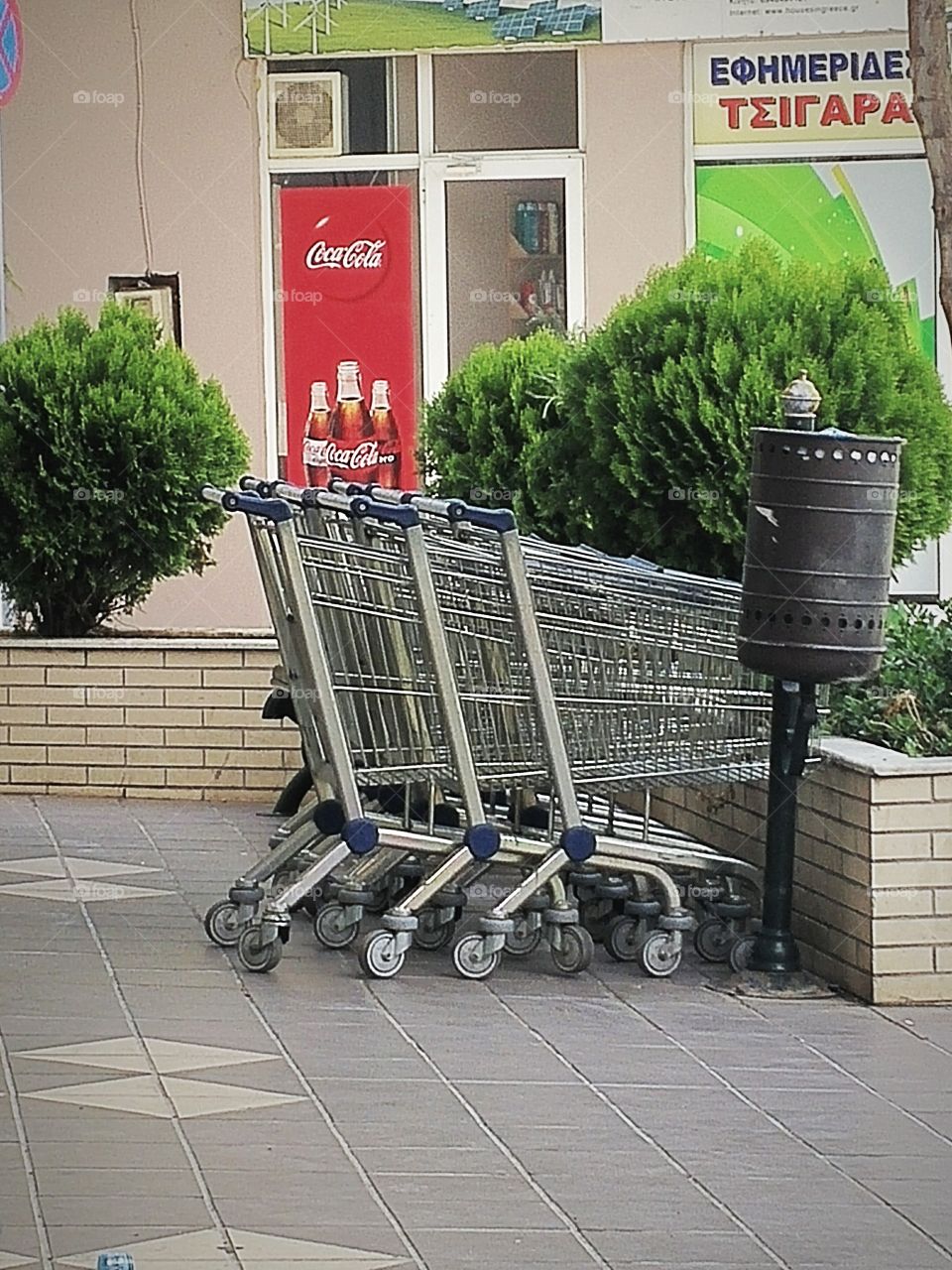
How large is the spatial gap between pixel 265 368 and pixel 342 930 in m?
8.61

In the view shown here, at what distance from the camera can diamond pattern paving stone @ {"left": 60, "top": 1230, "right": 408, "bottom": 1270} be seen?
4531 mm

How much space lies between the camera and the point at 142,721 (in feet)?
35.8

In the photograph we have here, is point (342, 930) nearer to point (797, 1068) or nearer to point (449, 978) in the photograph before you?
point (449, 978)

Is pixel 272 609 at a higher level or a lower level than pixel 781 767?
higher

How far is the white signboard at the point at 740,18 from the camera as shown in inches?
610

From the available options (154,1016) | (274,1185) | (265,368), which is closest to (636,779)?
(154,1016)

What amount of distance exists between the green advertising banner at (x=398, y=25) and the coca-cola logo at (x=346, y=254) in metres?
1.16

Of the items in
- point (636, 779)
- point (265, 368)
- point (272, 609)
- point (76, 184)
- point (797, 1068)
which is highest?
point (76, 184)

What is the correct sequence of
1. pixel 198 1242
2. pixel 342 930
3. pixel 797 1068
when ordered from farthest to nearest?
pixel 342 930
pixel 797 1068
pixel 198 1242

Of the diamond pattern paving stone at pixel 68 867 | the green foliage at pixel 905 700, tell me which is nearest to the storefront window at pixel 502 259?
the diamond pattern paving stone at pixel 68 867

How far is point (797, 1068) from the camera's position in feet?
20.5
